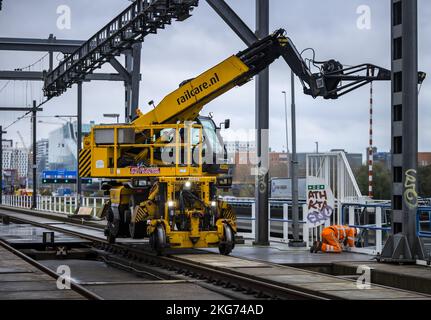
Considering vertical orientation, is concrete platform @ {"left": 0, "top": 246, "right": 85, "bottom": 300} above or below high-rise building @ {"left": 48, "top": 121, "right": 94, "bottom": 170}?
below

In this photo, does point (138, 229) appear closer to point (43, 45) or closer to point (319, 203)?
point (319, 203)

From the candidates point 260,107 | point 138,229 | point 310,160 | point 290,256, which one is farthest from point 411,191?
point 310,160

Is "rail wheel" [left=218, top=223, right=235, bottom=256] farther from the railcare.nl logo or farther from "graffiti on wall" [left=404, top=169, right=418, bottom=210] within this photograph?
"graffiti on wall" [left=404, top=169, right=418, bottom=210]

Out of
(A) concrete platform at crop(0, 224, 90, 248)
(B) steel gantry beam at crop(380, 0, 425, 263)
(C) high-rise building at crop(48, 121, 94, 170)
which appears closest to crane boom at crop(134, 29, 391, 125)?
(B) steel gantry beam at crop(380, 0, 425, 263)

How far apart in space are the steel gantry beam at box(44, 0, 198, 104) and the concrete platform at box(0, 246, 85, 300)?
34.5 feet

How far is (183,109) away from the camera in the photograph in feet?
67.1

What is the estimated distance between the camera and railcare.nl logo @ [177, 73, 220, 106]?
1994cm

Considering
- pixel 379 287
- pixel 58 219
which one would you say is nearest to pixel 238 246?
pixel 379 287

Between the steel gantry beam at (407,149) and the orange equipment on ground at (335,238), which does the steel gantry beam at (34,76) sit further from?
the steel gantry beam at (407,149)

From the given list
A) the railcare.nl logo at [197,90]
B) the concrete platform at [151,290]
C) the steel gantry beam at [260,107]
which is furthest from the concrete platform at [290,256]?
the railcare.nl logo at [197,90]

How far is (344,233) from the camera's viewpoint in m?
20.3

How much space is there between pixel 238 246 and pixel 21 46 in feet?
91.1

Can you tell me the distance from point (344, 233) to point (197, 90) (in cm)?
507
